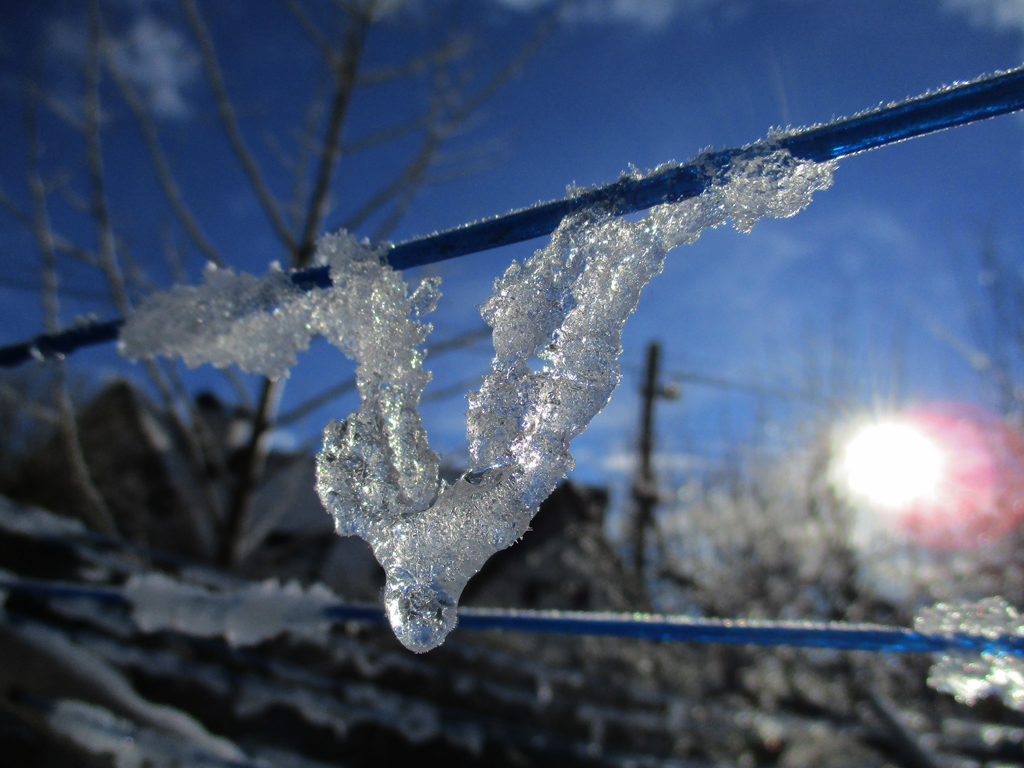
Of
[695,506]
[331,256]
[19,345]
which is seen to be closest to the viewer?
[331,256]

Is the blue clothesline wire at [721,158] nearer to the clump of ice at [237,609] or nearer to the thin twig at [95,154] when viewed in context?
the clump of ice at [237,609]

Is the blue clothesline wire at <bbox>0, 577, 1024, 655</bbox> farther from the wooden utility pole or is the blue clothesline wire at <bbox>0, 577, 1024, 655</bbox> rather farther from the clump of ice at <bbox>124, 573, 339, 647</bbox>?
the wooden utility pole

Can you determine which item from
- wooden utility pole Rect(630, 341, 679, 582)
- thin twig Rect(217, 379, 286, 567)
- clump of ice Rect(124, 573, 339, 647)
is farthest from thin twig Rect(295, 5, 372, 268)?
wooden utility pole Rect(630, 341, 679, 582)

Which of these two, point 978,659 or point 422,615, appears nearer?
point 422,615

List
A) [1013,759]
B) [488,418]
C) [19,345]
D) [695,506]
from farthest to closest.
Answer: [695,506], [1013,759], [19,345], [488,418]

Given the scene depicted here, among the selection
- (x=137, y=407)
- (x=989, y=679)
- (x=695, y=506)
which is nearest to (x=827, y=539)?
(x=695, y=506)

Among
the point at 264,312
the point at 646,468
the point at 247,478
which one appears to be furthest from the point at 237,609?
the point at 646,468

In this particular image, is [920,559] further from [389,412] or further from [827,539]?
[389,412]

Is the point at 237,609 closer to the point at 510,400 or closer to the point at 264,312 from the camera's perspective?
the point at 264,312
